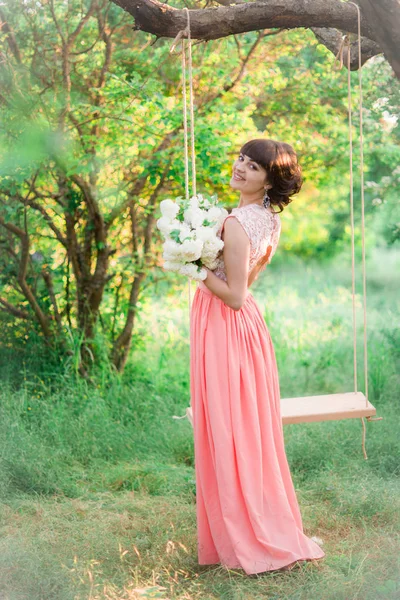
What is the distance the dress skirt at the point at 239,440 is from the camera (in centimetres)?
294

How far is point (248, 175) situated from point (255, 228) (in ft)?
0.76

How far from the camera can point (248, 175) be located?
2916mm

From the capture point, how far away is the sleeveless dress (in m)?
2.94

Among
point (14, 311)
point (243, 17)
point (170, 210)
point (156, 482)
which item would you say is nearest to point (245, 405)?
point (170, 210)

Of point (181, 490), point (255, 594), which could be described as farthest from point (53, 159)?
point (255, 594)

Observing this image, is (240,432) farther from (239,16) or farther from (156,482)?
(239,16)

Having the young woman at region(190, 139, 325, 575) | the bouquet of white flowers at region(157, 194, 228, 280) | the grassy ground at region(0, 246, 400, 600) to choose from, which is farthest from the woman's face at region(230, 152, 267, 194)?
the grassy ground at region(0, 246, 400, 600)

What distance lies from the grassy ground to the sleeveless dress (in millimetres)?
132

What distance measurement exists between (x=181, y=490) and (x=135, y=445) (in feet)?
2.14

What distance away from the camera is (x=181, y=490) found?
4180 mm

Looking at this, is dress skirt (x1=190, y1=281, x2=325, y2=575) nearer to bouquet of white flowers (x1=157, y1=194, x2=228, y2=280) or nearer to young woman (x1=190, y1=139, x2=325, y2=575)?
young woman (x1=190, y1=139, x2=325, y2=575)

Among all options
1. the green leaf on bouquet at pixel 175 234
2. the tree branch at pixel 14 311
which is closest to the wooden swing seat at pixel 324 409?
the green leaf on bouquet at pixel 175 234

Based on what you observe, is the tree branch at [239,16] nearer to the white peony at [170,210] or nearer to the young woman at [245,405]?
the young woman at [245,405]

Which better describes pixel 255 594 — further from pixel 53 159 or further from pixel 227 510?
pixel 53 159
